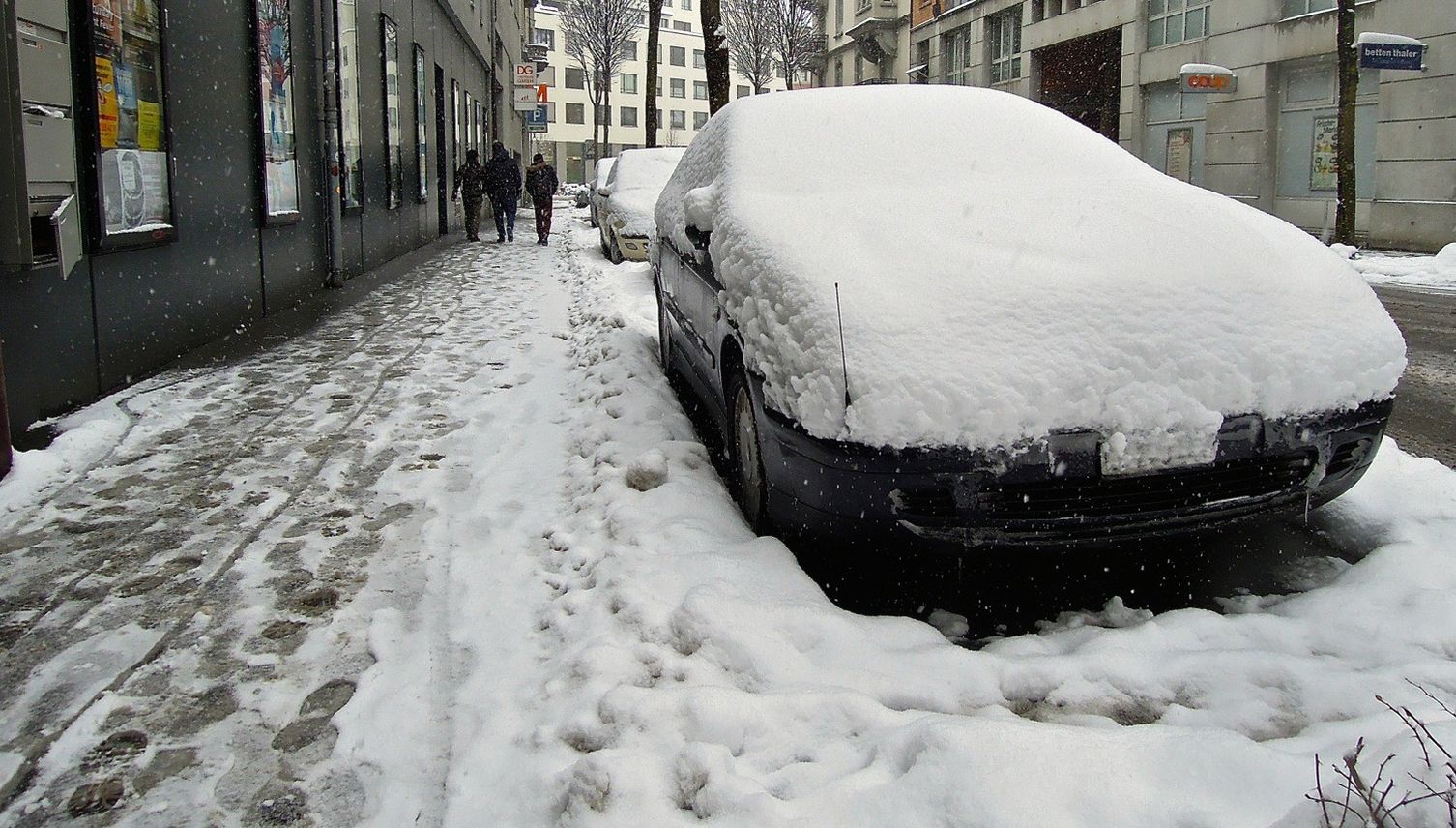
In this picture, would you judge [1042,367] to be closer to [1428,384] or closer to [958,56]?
[1428,384]

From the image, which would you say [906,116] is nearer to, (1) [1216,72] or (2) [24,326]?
(2) [24,326]

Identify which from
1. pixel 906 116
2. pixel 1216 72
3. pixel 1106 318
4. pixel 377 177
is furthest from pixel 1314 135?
pixel 1106 318

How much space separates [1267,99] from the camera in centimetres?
2198

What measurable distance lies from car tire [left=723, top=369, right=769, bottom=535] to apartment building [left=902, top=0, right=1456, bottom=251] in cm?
1784

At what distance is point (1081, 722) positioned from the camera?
8.47 ft

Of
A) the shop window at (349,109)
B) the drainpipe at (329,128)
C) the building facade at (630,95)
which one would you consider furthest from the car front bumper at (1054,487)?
the building facade at (630,95)

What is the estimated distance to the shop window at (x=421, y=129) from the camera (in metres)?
17.1

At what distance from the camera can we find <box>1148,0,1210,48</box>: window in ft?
80.6

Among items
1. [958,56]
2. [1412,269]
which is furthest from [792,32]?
[1412,269]

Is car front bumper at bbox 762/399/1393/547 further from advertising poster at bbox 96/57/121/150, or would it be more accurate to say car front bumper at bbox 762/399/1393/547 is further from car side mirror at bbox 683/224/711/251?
advertising poster at bbox 96/57/121/150

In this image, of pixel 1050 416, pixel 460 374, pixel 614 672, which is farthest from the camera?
pixel 460 374

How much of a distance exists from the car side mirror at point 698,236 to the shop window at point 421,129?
13.7m

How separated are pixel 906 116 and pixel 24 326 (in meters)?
4.31

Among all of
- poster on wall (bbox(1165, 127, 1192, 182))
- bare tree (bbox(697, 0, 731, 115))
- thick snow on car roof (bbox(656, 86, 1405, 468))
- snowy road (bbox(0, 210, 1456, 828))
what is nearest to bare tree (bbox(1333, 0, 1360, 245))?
poster on wall (bbox(1165, 127, 1192, 182))
